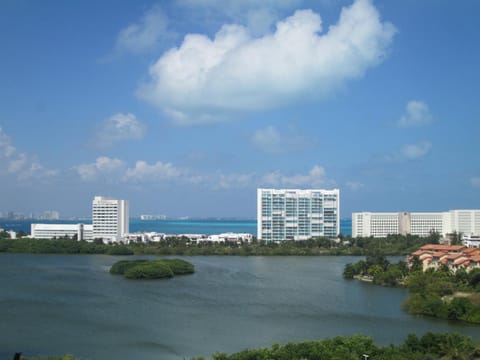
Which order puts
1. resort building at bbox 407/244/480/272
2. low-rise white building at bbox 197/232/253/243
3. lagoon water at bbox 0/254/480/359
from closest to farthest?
lagoon water at bbox 0/254/480/359 → resort building at bbox 407/244/480/272 → low-rise white building at bbox 197/232/253/243

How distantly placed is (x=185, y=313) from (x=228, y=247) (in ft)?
45.0

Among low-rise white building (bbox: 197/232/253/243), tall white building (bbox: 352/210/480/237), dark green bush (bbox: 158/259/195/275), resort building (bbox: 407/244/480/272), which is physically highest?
tall white building (bbox: 352/210/480/237)

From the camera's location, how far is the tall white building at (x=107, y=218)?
76.7 ft

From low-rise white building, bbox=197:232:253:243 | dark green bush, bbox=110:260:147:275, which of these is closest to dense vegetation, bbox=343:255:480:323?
dark green bush, bbox=110:260:147:275

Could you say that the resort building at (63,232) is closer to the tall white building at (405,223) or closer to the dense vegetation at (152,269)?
the dense vegetation at (152,269)

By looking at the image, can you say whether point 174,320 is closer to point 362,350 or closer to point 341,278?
point 362,350

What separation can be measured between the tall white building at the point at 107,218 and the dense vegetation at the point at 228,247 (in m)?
1.91

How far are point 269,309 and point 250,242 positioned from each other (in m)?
15.2

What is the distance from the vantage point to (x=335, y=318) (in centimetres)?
820

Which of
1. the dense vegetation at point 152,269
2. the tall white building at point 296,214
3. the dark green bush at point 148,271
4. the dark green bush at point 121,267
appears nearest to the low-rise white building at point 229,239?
the tall white building at point 296,214

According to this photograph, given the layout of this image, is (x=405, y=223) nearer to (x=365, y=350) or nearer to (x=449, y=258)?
(x=449, y=258)

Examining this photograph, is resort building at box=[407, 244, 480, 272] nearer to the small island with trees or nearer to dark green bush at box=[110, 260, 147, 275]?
the small island with trees

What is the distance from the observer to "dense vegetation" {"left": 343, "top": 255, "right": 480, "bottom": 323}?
816cm

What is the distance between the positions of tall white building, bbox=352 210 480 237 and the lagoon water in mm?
14752
